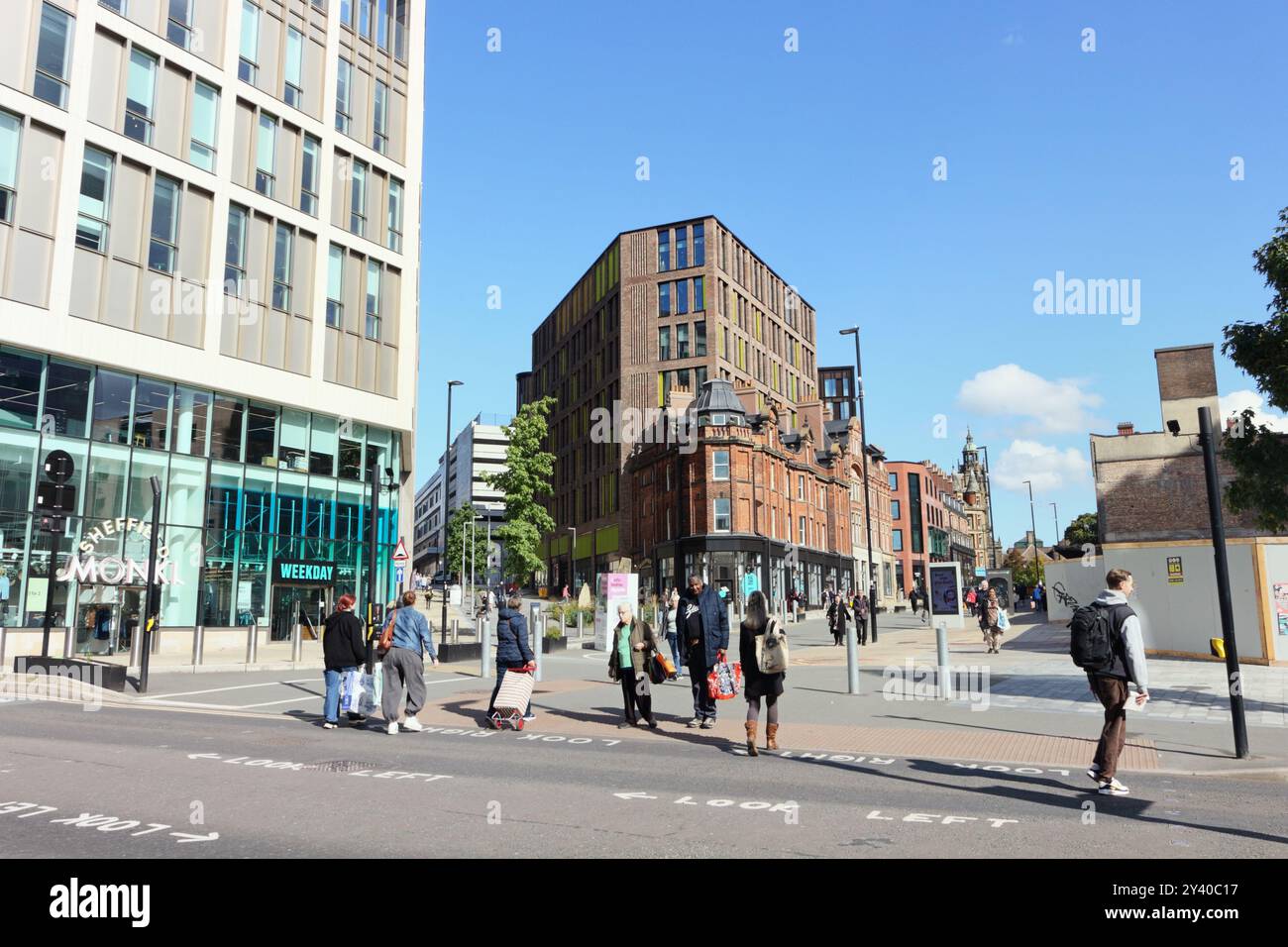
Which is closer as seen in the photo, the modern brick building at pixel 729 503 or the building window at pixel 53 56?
the building window at pixel 53 56

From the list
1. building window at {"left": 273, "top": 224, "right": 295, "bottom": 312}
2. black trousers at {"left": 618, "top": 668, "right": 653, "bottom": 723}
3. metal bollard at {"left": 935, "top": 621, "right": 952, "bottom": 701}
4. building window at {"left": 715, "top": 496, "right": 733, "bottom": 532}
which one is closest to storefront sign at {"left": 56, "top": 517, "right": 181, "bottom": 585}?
building window at {"left": 273, "top": 224, "right": 295, "bottom": 312}

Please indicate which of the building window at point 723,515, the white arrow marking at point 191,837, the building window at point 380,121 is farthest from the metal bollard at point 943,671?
the building window at point 723,515

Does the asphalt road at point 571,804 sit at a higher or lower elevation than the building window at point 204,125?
lower

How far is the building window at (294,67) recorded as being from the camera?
31.2m

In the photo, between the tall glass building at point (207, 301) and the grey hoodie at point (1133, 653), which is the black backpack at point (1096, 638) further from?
the tall glass building at point (207, 301)

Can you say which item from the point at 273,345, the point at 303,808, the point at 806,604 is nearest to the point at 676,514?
the point at 806,604

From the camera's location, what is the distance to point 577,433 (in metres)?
75.2

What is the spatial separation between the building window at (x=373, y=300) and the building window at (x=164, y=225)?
779 cm

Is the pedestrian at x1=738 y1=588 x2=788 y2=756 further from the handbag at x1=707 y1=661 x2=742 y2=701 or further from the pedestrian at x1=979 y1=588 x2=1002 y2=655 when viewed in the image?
the pedestrian at x1=979 y1=588 x2=1002 y2=655

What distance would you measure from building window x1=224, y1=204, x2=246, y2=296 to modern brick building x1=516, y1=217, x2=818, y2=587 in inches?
1362

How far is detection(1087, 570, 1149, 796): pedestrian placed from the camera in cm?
733
